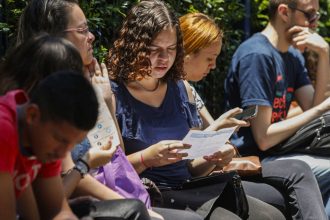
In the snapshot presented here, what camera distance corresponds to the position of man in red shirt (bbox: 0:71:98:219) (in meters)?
2.59

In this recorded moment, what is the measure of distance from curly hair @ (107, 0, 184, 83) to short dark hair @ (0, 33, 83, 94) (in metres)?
1.15

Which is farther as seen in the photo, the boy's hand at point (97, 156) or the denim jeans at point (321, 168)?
the denim jeans at point (321, 168)

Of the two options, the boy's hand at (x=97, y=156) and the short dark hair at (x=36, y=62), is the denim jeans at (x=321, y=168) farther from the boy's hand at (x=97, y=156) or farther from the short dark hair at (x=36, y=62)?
the short dark hair at (x=36, y=62)

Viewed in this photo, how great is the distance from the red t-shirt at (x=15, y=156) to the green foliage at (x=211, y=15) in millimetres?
1407

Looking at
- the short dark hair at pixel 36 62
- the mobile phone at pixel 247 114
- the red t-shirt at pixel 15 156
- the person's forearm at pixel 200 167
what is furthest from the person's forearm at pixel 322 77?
the red t-shirt at pixel 15 156

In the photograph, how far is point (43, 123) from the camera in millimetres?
2605

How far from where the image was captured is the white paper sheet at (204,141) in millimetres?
3798

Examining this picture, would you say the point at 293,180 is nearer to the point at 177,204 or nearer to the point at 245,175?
the point at 245,175

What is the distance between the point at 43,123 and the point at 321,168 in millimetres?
2771

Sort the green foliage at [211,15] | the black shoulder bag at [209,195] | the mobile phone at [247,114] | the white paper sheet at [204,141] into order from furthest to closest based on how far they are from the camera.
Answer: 1. the mobile phone at [247,114]
2. the green foliage at [211,15]
3. the black shoulder bag at [209,195]
4. the white paper sheet at [204,141]

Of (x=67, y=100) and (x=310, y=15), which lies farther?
(x=310, y=15)

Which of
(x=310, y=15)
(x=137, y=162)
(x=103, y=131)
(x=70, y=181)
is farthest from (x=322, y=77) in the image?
(x=70, y=181)

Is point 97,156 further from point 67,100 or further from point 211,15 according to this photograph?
point 211,15

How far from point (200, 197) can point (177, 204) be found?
13 cm
